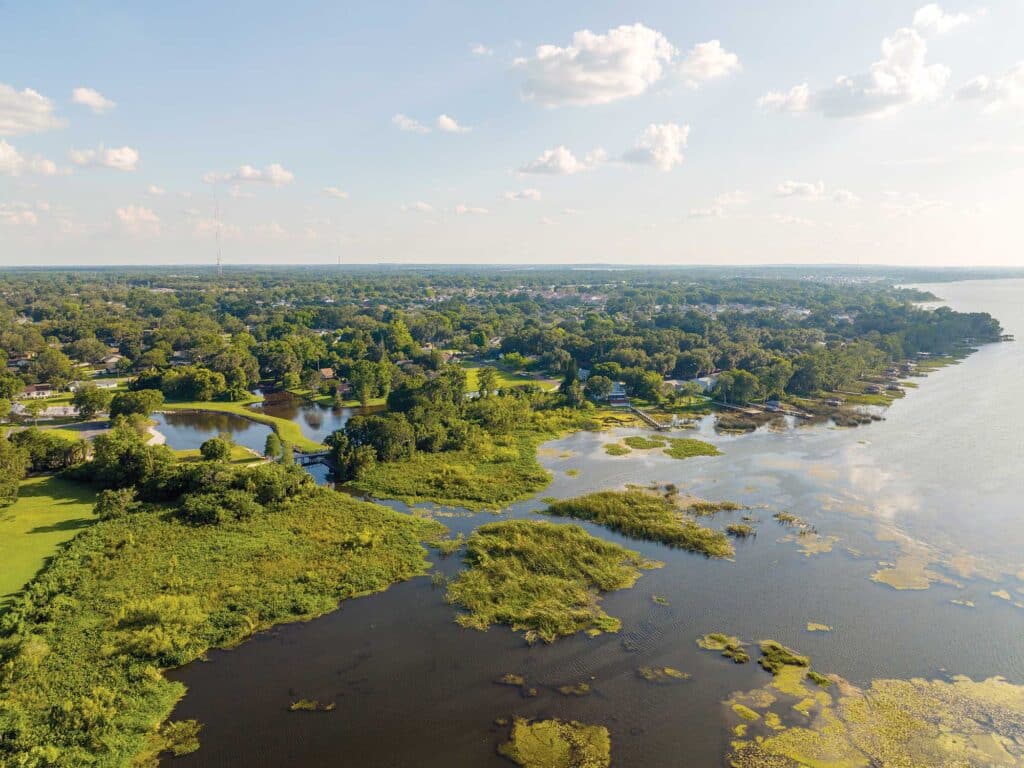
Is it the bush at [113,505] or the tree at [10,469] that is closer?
the bush at [113,505]

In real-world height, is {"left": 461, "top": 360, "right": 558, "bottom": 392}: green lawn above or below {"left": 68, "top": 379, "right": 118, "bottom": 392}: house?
below

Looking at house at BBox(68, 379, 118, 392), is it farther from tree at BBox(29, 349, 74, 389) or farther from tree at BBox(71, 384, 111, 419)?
tree at BBox(71, 384, 111, 419)

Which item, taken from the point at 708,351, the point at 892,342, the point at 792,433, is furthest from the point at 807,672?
the point at 892,342

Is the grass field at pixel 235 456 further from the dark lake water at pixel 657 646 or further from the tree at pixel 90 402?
the dark lake water at pixel 657 646

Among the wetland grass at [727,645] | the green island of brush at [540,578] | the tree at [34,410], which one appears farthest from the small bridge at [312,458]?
the wetland grass at [727,645]

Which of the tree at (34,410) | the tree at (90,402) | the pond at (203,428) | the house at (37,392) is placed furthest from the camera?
the house at (37,392)

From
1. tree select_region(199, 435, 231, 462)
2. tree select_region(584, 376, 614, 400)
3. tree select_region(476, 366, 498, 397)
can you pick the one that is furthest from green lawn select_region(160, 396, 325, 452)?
tree select_region(584, 376, 614, 400)

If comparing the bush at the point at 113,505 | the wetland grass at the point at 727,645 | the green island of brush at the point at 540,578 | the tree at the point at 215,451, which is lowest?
the wetland grass at the point at 727,645
